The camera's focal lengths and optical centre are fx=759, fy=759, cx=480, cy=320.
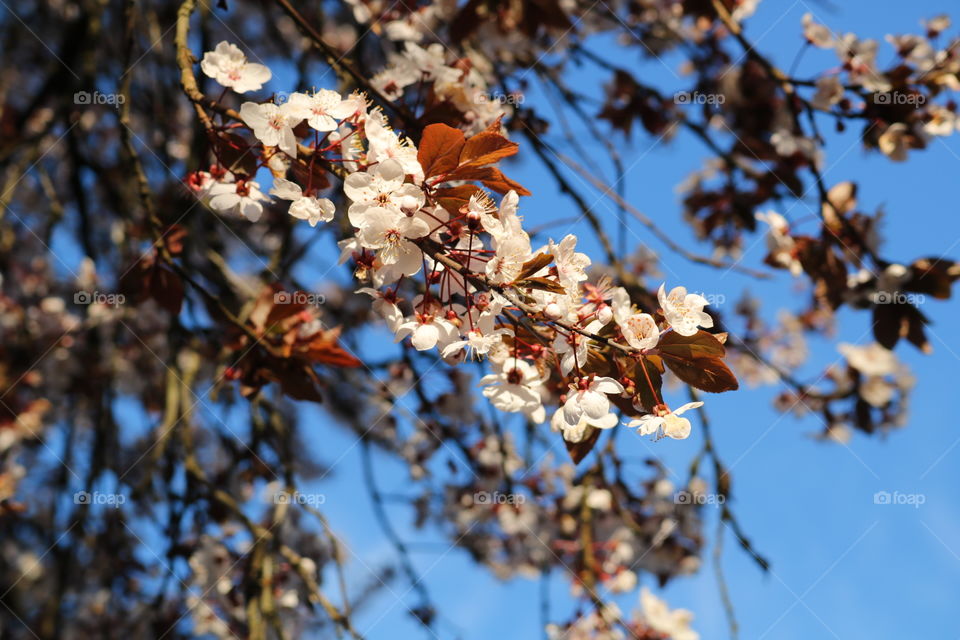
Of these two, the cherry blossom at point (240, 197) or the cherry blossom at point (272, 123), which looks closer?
the cherry blossom at point (272, 123)

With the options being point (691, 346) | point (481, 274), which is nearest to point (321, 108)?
point (481, 274)

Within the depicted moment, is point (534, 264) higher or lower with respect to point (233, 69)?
lower

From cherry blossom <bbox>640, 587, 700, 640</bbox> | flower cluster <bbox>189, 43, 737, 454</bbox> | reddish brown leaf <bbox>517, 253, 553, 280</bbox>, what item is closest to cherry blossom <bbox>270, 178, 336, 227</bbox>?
flower cluster <bbox>189, 43, 737, 454</bbox>

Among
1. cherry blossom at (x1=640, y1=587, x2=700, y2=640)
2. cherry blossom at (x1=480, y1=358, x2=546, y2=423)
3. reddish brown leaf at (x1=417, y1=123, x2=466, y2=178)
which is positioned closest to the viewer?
reddish brown leaf at (x1=417, y1=123, x2=466, y2=178)

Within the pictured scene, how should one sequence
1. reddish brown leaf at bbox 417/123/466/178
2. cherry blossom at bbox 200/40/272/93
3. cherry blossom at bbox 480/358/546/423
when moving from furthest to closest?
cherry blossom at bbox 200/40/272/93
cherry blossom at bbox 480/358/546/423
reddish brown leaf at bbox 417/123/466/178

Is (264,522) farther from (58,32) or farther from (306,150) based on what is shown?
(58,32)

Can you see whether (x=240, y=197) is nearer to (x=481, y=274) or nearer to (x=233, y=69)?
(x=233, y=69)

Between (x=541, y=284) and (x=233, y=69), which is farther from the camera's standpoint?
(x=233, y=69)

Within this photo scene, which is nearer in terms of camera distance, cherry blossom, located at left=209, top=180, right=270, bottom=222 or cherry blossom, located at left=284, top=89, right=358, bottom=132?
cherry blossom, located at left=284, top=89, right=358, bottom=132

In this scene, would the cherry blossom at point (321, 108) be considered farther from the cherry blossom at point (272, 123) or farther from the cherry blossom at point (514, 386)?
the cherry blossom at point (514, 386)

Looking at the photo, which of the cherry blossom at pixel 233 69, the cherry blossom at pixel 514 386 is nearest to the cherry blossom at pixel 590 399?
the cherry blossom at pixel 514 386

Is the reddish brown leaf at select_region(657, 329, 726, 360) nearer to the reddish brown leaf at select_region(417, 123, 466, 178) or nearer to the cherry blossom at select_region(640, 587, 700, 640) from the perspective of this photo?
the reddish brown leaf at select_region(417, 123, 466, 178)

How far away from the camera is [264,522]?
2.77 m

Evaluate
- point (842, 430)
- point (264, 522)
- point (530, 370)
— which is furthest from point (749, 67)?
point (264, 522)
